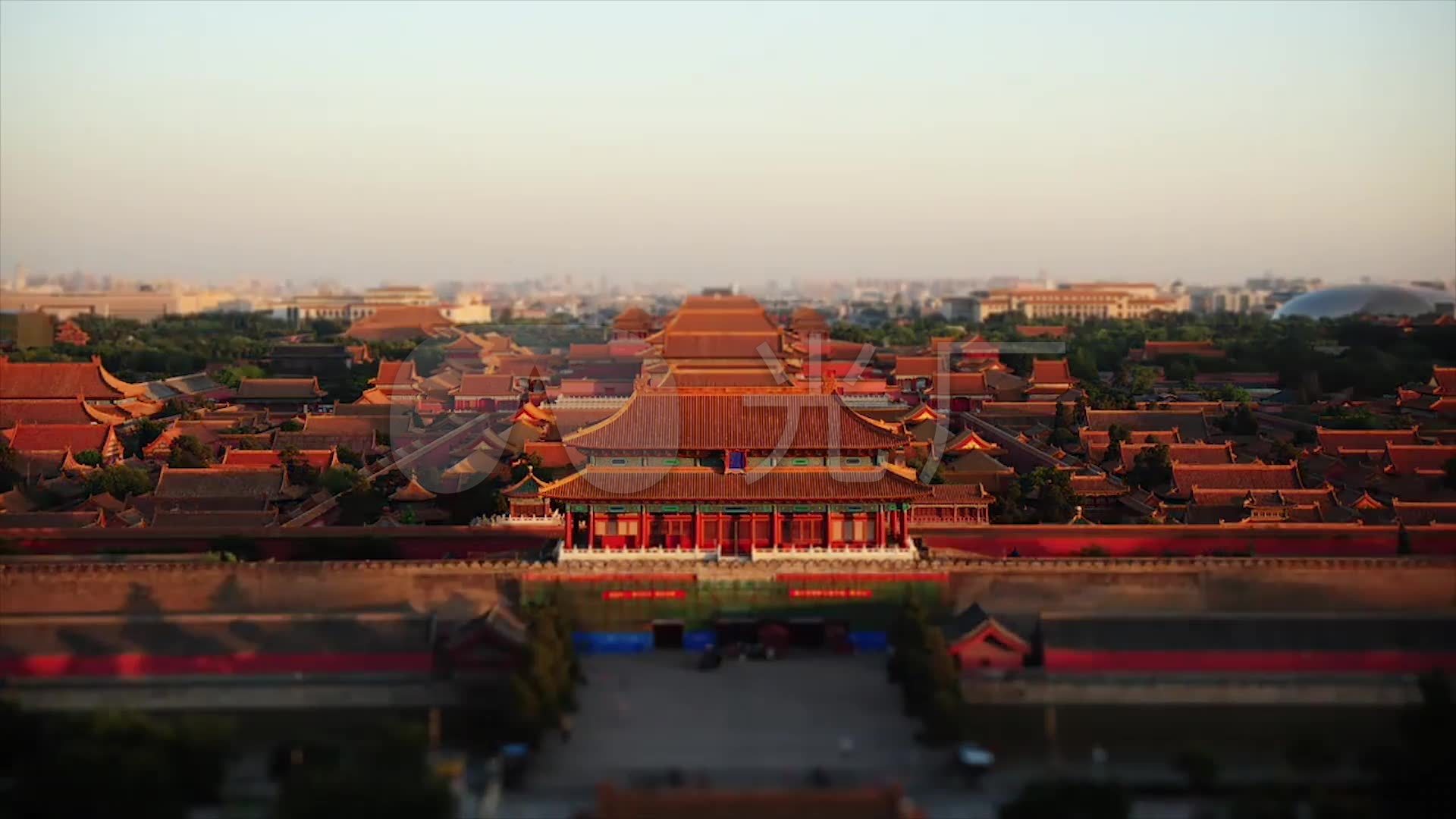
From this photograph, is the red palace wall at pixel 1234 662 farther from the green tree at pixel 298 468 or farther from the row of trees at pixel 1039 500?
the green tree at pixel 298 468

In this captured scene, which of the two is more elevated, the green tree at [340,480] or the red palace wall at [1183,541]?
the green tree at [340,480]

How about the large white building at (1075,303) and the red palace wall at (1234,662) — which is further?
the large white building at (1075,303)

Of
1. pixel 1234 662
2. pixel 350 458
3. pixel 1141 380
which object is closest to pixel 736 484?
pixel 1234 662

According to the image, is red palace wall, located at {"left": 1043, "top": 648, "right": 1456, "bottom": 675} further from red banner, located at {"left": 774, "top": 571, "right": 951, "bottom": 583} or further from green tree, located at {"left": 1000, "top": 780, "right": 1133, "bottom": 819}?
green tree, located at {"left": 1000, "top": 780, "right": 1133, "bottom": 819}

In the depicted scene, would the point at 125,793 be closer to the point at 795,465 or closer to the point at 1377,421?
the point at 795,465

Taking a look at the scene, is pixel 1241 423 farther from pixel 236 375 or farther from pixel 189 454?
pixel 236 375

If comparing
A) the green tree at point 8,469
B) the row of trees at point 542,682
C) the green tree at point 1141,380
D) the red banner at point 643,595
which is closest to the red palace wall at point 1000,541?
the red banner at point 643,595

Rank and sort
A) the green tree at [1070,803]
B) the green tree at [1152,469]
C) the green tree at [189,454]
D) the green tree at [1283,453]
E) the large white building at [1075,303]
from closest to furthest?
the green tree at [1070,803], the green tree at [1152,469], the green tree at [1283,453], the green tree at [189,454], the large white building at [1075,303]

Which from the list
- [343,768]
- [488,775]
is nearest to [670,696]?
[488,775]
